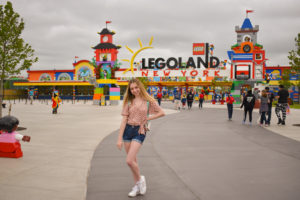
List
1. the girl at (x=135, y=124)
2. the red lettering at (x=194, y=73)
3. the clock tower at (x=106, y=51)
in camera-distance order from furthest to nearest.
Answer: the clock tower at (x=106, y=51) < the red lettering at (x=194, y=73) < the girl at (x=135, y=124)

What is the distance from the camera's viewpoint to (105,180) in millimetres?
4496

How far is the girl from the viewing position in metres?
3.74

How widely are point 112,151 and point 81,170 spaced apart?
1747 mm

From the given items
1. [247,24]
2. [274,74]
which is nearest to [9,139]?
[247,24]

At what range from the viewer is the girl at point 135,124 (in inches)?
147

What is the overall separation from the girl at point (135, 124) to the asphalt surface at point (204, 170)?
1.09 feet

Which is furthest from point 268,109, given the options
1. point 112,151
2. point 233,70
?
point 233,70

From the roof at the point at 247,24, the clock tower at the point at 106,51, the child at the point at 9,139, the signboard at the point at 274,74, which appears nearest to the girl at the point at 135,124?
the child at the point at 9,139

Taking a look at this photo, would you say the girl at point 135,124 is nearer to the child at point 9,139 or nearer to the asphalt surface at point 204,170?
the asphalt surface at point 204,170

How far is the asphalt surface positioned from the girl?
33 cm

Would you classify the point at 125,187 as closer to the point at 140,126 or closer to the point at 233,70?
the point at 140,126

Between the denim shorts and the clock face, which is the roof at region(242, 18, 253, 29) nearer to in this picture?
the clock face

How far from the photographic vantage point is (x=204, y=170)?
5.09 m

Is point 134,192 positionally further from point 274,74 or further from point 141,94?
point 274,74
